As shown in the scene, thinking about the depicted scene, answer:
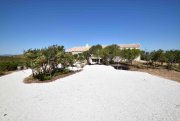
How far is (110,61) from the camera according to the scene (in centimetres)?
4750

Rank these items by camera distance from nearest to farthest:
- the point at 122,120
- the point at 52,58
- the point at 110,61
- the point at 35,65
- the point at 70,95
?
1. the point at 122,120
2. the point at 70,95
3. the point at 35,65
4. the point at 52,58
5. the point at 110,61

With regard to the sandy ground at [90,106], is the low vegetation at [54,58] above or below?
above

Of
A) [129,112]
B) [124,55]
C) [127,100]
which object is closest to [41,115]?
[129,112]

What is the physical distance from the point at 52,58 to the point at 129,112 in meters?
16.7

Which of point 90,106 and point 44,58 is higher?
point 44,58

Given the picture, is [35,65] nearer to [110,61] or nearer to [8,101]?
[8,101]

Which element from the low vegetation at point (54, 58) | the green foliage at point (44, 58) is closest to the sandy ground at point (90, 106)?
the green foliage at point (44, 58)

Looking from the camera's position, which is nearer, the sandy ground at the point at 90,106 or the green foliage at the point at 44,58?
the sandy ground at the point at 90,106

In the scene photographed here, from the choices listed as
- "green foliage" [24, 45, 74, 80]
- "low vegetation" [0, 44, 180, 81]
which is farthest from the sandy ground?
"low vegetation" [0, 44, 180, 81]

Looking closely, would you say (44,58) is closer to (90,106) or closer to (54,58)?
(54,58)

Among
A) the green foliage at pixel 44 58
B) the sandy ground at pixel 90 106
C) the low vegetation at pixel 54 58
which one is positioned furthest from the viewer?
the low vegetation at pixel 54 58

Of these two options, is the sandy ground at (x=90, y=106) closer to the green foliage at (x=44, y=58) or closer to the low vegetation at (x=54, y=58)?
the green foliage at (x=44, y=58)

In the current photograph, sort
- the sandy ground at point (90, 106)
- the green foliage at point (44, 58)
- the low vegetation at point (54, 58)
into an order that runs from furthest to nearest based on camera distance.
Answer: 1. the low vegetation at point (54, 58)
2. the green foliage at point (44, 58)
3. the sandy ground at point (90, 106)

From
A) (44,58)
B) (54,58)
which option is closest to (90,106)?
(44,58)
